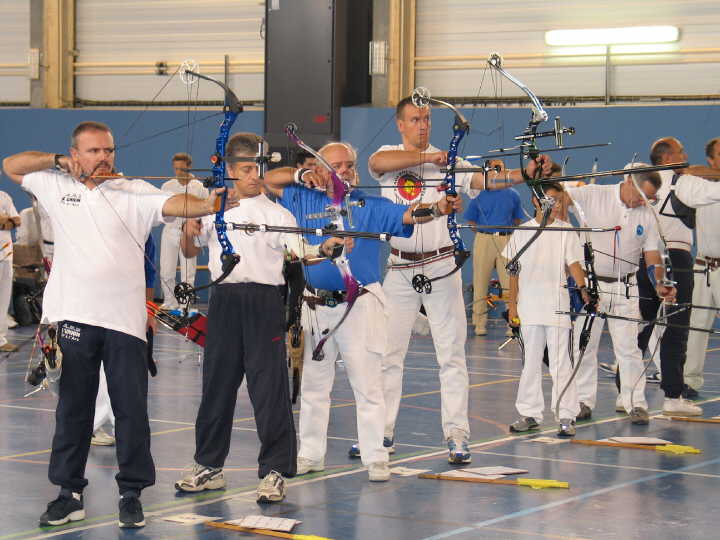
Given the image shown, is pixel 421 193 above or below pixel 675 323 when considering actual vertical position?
above

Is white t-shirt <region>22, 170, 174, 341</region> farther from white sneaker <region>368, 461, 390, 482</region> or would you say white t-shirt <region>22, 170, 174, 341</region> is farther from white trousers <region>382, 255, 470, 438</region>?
white trousers <region>382, 255, 470, 438</region>

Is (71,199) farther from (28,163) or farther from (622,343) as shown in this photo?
(622,343)

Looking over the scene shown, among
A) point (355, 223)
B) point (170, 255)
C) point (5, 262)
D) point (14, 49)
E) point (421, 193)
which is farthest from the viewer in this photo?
point (14, 49)

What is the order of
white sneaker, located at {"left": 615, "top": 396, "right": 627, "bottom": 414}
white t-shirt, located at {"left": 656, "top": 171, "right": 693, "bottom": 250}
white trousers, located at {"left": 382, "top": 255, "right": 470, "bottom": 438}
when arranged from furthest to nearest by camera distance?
white t-shirt, located at {"left": 656, "top": 171, "right": 693, "bottom": 250}
white sneaker, located at {"left": 615, "top": 396, "right": 627, "bottom": 414}
white trousers, located at {"left": 382, "top": 255, "right": 470, "bottom": 438}

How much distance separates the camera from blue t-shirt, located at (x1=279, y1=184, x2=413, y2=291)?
5734 mm

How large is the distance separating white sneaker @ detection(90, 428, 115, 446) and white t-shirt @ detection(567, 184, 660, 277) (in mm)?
3382

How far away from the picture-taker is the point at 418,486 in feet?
18.9

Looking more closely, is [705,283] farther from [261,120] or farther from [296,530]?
[261,120]

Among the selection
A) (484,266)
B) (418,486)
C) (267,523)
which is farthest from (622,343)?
(484,266)

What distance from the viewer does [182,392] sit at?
8977 millimetres

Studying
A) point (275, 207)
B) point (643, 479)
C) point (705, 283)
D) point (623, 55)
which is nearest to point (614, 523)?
point (643, 479)

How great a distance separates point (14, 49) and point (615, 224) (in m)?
12.8

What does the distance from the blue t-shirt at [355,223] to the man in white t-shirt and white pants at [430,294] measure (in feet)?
1.69

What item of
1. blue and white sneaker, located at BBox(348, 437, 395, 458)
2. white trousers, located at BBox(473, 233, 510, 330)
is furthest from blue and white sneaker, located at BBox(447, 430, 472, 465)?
white trousers, located at BBox(473, 233, 510, 330)
